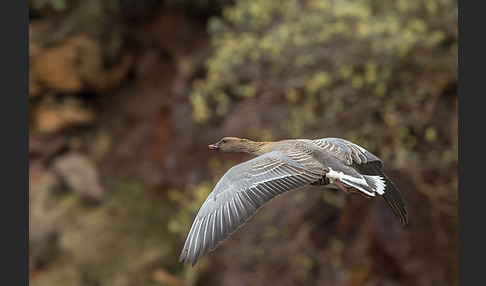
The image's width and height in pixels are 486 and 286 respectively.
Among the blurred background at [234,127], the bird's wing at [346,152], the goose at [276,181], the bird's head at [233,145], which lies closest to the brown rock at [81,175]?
the blurred background at [234,127]

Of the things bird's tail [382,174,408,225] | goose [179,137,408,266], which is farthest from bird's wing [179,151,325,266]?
bird's tail [382,174,408,225]

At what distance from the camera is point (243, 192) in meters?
4.30

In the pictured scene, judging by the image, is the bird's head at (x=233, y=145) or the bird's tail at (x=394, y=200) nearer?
the bird's tail at (x=394, y=200)

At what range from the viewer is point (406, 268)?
789cm

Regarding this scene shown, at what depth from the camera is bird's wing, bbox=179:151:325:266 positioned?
4.05m

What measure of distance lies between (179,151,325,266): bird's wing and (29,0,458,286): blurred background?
3.54 m

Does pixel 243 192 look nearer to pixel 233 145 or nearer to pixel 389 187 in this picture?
pixel 233 145

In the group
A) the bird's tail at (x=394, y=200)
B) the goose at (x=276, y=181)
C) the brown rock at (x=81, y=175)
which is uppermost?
the goose at (x=276, y=181)

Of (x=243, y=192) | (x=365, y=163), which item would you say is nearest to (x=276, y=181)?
(x=243, y=192)

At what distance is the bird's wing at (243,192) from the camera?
4051mm

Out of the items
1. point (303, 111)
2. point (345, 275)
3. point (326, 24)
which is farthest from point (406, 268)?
point (326, 24)

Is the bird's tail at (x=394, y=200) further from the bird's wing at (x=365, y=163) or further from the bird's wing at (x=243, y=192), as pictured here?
the bird's wing at (x=243, y=192)

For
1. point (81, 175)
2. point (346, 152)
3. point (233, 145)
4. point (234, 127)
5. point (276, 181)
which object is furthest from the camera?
point (81, 175)

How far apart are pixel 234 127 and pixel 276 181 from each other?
18.5ft
